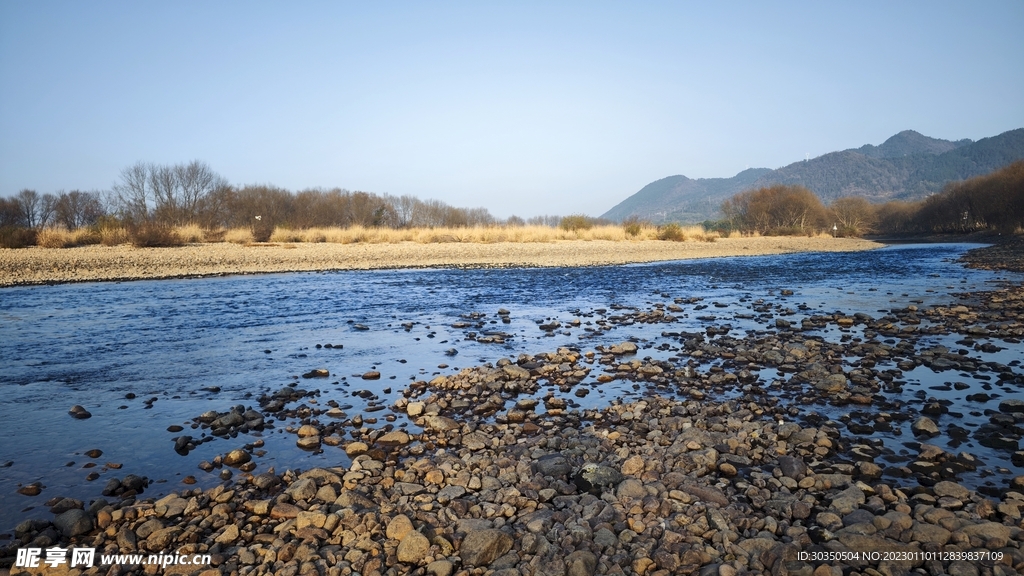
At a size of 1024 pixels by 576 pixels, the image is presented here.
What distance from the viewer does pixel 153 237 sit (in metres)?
32.7

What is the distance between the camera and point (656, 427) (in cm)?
587

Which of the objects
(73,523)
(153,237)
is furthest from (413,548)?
(153,237)

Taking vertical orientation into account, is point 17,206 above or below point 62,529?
above

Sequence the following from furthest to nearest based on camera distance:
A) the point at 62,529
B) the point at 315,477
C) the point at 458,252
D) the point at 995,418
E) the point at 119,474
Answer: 1. the point at 458,252
2. the point at 995,418
3. the point at 119,474
4. the point at 315,477
5. the point at 62,529

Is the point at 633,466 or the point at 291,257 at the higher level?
the point at 291,257

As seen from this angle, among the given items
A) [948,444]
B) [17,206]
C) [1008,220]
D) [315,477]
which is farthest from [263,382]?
[17,206]

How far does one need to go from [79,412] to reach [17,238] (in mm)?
33767

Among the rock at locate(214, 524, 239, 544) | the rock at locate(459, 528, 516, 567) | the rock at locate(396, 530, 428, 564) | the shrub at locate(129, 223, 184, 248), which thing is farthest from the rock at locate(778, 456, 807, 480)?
the shrub at locate(129, 223, 184, 248)

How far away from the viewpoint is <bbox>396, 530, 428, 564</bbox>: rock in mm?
3650

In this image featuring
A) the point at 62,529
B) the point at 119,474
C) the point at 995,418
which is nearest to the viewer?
the point at 62,529

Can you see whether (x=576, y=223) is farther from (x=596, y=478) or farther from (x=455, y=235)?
(x=596, y=478)

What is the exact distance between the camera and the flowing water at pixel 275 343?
5.55m

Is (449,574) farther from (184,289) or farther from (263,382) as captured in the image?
(184,289)

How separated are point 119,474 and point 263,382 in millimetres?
3006
